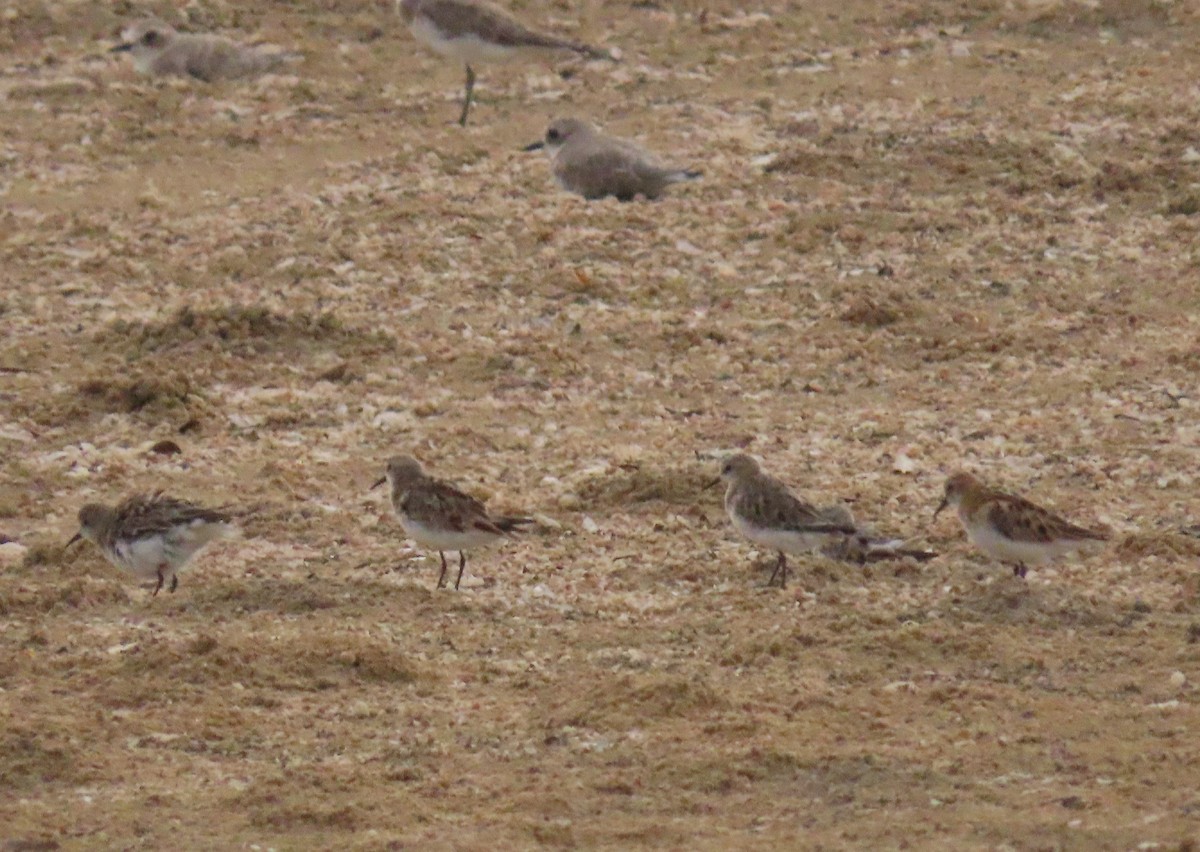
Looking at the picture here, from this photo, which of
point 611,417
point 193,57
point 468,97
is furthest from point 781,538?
point 193,57

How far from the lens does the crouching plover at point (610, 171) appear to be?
12484mm

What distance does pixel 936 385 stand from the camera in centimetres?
1043

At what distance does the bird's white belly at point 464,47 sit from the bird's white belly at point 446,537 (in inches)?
261

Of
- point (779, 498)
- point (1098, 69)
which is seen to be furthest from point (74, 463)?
point (1098, 69)

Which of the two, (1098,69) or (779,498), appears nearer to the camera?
(779,498)

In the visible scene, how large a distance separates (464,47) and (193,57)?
1.78 m

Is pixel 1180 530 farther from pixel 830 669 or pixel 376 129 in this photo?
pixel 376 129

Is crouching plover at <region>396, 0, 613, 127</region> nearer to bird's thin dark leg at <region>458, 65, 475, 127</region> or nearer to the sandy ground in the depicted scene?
bird's thin dark leg at <region>458, 65, 475, 127</region>

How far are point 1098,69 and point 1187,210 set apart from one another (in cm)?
233

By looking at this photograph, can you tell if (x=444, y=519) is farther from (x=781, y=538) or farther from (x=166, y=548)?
(x=781, y=538)

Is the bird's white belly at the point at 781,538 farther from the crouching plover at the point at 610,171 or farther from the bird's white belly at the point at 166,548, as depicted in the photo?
the crouching plover at the point at 610,171

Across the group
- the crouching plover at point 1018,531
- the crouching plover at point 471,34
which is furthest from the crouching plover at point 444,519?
the crouching plover at point 471,34

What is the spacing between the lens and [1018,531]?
806 cm

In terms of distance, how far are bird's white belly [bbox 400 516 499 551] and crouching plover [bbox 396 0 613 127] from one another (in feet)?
20.7
